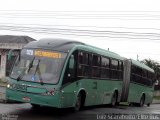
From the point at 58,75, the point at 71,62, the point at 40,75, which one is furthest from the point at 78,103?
the point at 40,75

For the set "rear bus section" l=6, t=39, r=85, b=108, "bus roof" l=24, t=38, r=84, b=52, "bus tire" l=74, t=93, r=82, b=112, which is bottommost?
"bus tire" l=74, t=93, r=82, b=112

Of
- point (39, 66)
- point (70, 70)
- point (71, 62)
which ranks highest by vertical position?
point (71, 62)

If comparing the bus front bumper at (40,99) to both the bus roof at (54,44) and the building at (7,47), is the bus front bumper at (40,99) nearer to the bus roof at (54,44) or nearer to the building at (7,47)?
the bus roof at (54,44)

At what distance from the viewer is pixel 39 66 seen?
16.7 meters

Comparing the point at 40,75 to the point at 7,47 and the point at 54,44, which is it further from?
the point at 7,47

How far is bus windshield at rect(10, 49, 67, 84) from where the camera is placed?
16.3 m

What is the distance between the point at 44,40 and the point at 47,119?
13.8 ft

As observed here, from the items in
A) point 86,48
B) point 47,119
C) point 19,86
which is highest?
point 86,48

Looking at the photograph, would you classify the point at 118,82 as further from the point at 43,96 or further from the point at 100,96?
the point at 43,96

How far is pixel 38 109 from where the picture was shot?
1808 centimetres

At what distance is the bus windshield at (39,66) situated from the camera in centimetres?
1630

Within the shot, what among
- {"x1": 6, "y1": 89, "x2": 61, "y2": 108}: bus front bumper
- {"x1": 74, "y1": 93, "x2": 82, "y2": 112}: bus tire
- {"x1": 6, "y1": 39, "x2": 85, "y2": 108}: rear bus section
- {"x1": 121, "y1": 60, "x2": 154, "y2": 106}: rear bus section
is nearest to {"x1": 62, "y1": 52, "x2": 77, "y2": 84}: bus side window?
{"x1": 6, "y1": 39, "x2": 85, "y2": 108}: rear bus section

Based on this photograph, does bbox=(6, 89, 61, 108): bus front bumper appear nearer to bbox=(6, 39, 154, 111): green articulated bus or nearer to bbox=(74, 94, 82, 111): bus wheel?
bbox=(6, 39, 154, 111): green articulated bus

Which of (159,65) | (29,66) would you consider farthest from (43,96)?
(159,65)
